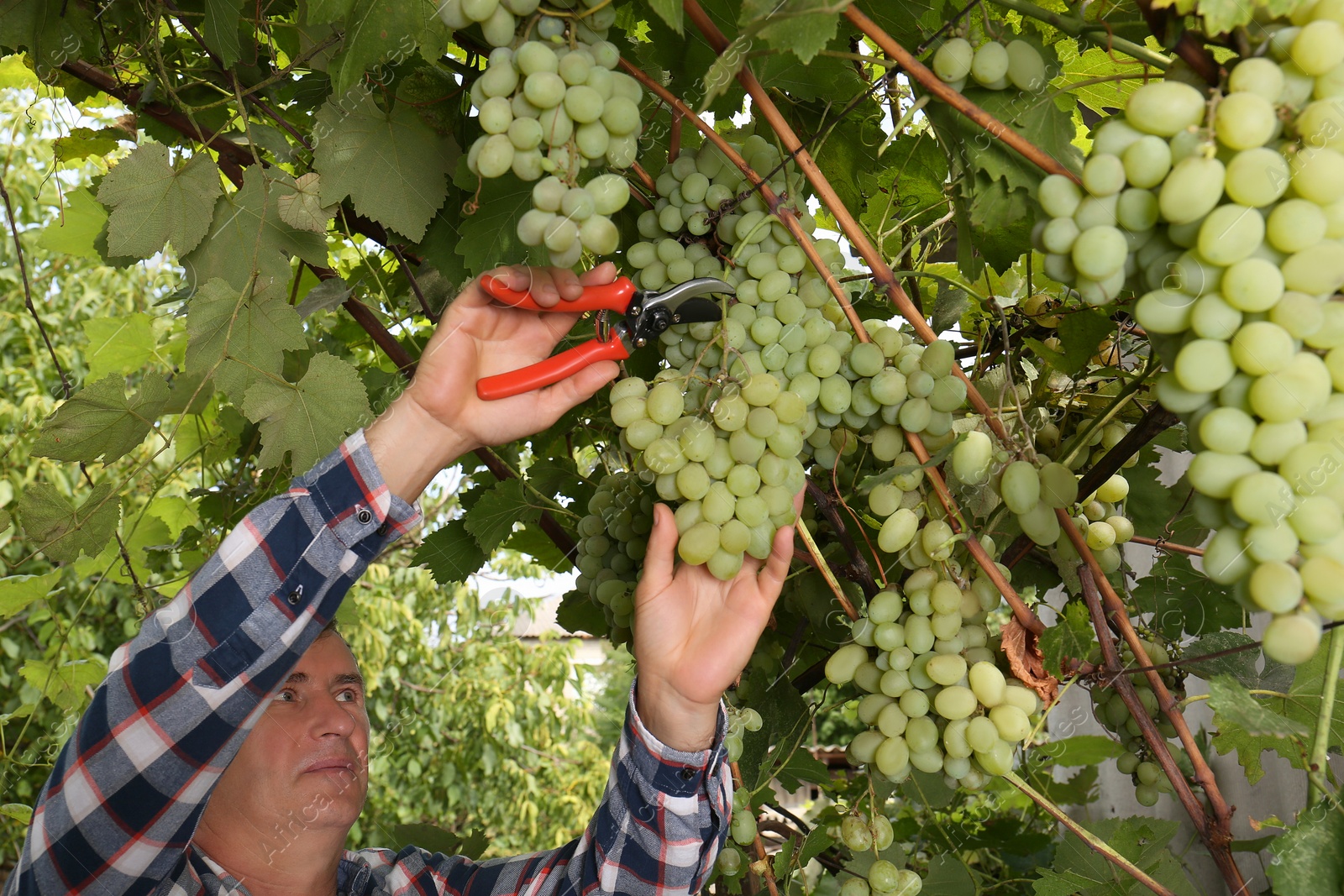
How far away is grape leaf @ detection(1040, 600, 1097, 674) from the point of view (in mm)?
959

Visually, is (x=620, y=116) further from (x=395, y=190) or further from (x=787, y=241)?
(x=395, y=190)

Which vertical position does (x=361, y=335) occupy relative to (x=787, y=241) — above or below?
below

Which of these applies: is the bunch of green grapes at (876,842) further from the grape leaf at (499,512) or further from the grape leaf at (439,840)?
the grape leaf at (439,840)

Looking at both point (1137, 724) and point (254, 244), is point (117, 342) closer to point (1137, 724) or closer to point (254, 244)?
point (254, 244)

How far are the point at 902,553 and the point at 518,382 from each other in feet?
1.15

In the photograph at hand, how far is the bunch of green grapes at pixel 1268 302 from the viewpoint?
442mm

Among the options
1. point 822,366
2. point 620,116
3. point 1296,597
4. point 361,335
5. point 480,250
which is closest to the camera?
point 1296,597

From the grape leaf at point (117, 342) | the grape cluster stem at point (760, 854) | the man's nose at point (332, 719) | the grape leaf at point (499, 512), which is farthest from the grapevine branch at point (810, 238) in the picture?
the grape leaf at point (117, 342)

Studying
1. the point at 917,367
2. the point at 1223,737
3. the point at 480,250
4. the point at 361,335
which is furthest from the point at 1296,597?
the point at 361,335

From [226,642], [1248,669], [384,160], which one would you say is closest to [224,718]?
[226,642]

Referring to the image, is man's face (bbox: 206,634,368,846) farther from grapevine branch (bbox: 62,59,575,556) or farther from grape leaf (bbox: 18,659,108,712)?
grape leaf (bbox: 18,659,108,712)

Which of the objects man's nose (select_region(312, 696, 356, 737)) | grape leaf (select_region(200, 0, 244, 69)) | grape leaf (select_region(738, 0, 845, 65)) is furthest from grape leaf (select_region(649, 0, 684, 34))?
man's nose (select_region(312, 696, 356, 737))

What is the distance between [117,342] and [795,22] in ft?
4.65

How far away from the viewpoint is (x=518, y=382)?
2.62 ft
